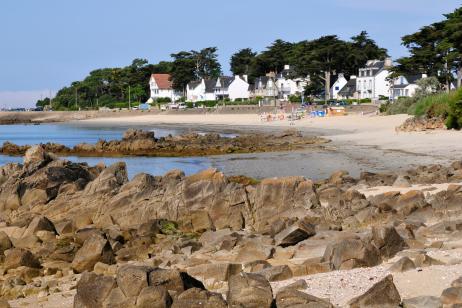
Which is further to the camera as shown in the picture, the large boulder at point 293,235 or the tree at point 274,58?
the tree at point 274,58

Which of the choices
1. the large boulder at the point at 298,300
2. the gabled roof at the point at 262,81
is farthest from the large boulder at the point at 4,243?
the gabled roof at the point at 262,81

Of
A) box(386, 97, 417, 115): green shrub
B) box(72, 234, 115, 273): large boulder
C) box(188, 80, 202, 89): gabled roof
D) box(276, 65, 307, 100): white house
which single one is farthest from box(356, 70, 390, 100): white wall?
box(72, 234, 115, 273): large boulder

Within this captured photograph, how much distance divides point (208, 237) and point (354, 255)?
4478 mm

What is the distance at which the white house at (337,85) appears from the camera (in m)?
111

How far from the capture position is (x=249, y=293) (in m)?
7.88

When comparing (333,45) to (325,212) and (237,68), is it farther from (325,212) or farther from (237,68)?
Answer: (325,212)

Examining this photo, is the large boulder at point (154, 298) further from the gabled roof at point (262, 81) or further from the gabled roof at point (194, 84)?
the gabled roof at point (194, 84)

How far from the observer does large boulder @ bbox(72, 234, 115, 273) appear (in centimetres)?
1220

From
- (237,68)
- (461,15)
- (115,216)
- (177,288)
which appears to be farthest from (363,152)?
(237,68)

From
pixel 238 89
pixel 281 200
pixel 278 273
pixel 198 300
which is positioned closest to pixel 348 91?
pixel 238 89

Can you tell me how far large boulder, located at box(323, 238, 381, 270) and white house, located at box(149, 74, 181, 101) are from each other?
440ft

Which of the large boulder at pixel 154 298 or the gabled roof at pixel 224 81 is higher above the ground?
the gabled roof at pixel 224 81

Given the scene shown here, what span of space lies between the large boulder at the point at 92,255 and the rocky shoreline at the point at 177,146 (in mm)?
26840

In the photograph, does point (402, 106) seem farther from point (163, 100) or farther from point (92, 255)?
point (163, 100)
